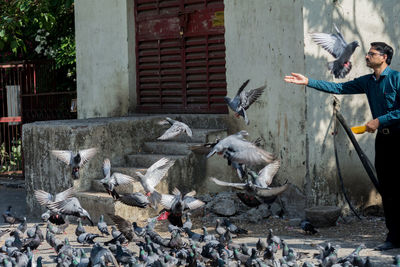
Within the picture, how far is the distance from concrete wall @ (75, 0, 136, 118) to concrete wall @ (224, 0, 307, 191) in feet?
7.40

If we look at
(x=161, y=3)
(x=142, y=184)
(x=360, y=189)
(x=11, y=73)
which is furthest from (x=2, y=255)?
(x=11, y=73)

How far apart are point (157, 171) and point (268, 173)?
1.56 meters

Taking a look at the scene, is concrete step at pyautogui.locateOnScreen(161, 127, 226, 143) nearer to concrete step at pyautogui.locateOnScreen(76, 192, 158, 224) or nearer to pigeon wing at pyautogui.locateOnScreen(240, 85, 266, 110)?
pigeon wing at pyautogui.locateOnScreen(240, 85, 266, 110)

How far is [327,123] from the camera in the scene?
9.17 m

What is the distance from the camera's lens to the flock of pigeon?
648 cm

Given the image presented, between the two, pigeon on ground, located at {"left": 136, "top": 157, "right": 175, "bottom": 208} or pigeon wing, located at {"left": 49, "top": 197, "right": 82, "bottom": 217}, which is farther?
pigeon wing, located at {"left": 49, "top": 197, "right": 82, "bottom": 217}

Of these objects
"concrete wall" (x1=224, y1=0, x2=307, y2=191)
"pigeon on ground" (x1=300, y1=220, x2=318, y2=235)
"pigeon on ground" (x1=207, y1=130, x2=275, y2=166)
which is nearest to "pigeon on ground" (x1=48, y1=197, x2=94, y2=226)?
"pigeon on ground" (x1=207, y1=130, x2=275, y2=166)

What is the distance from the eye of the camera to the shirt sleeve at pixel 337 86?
7.22m

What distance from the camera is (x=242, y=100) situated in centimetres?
879

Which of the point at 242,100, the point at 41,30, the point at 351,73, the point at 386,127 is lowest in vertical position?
the point at 386,127

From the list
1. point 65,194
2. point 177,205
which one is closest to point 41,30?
point 65,194

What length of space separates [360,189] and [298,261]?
9.52ft

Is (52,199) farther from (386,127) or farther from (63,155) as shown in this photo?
(386,127)

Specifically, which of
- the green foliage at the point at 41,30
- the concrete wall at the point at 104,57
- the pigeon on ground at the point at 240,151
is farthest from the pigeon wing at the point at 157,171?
the green foliage at the point at 41,30
